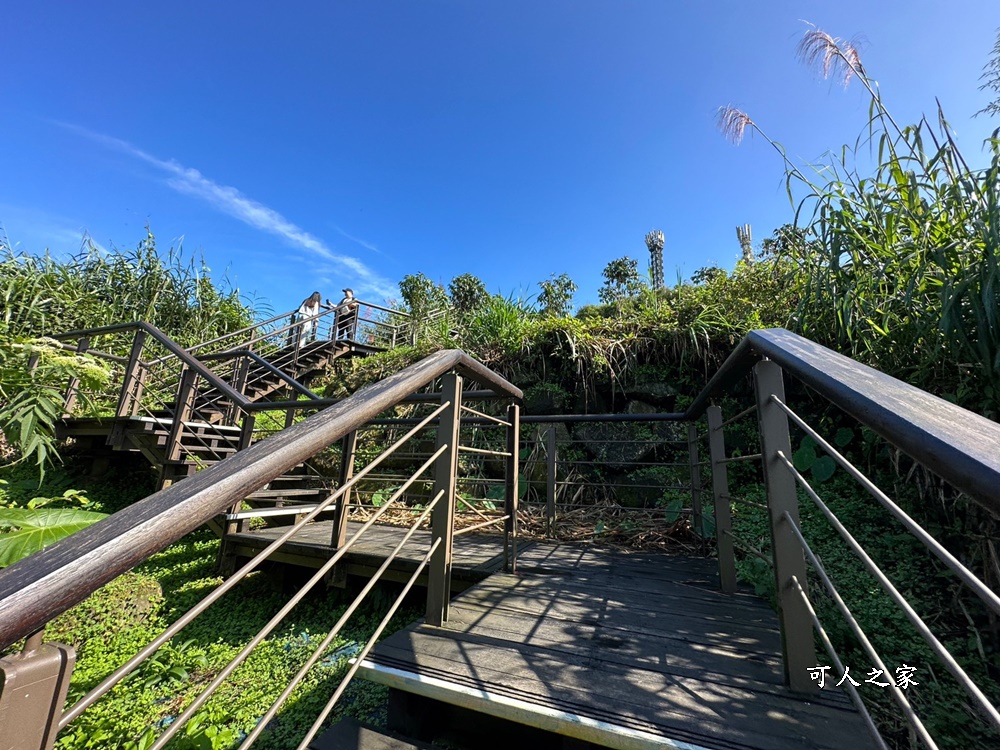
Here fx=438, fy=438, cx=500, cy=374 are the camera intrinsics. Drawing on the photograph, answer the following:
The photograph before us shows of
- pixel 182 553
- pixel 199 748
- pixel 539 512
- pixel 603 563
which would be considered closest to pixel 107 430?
pixel 182 553

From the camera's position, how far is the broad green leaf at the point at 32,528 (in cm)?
168

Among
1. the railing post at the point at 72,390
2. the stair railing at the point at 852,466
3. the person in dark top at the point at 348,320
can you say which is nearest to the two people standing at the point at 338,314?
the person in dark top at the point at 348,320

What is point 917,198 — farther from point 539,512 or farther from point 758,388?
point 539,512

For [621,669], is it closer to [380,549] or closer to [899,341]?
[380,549]

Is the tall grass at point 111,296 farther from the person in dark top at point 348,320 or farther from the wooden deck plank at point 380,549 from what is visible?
the wooden deck plank at point 380,549

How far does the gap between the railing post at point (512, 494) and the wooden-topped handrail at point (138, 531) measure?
130 centimetres

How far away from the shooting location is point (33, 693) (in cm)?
40

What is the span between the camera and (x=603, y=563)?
7.75ft

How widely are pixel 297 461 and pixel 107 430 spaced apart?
4.80m

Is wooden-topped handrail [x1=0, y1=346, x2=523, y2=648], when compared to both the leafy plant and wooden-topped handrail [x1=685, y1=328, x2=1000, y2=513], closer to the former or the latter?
wooden-topped handrail [x1=685, y1=328, x2=1000, y2=513]

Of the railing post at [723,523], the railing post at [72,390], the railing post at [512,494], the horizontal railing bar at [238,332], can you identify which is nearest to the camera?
the railing post at [723,523]

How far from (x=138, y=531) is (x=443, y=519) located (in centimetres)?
90

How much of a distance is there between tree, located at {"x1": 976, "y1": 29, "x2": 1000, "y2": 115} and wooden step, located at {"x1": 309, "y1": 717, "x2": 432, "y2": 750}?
5182mm

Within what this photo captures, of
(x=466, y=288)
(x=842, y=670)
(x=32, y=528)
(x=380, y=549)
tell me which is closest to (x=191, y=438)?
(x=32, y=528)
